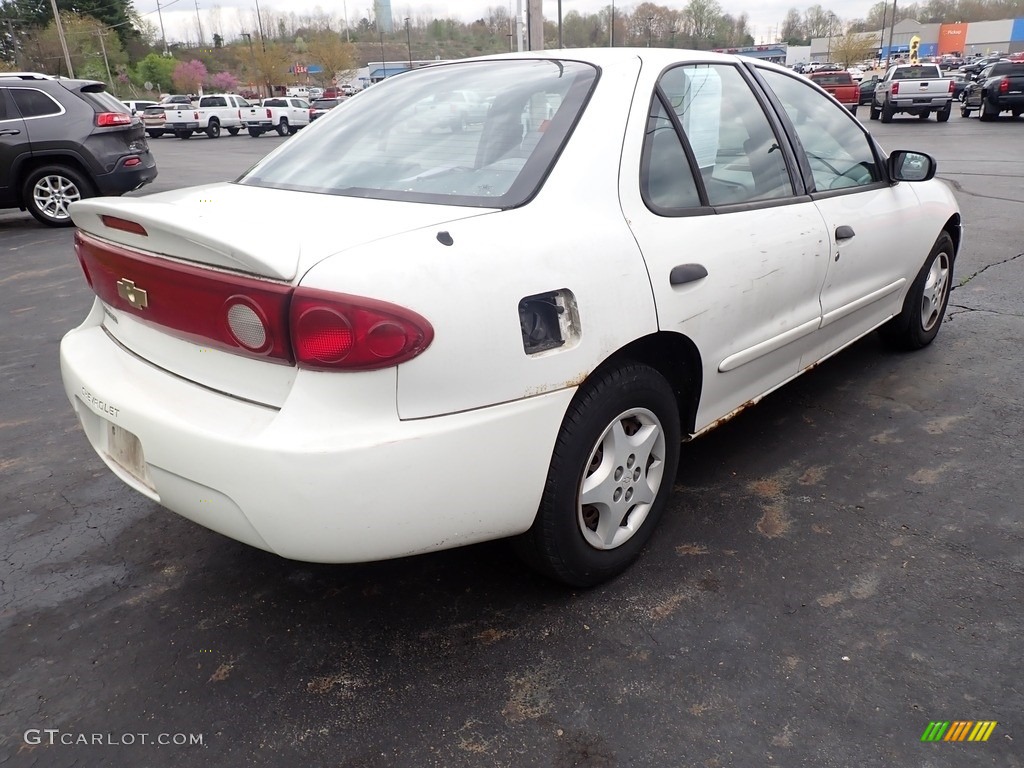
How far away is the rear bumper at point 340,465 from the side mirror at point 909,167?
256 centimetres

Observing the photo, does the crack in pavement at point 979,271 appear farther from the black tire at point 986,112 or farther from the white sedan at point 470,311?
the black tire at point 986,112

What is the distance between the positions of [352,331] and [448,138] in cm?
107

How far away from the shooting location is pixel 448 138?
2.59 metres

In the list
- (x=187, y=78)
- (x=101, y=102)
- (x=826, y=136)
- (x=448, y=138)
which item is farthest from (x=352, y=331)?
(x=187, y=78)

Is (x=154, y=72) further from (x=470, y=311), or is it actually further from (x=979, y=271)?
(x=470, y=311)

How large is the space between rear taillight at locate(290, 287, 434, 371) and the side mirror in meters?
2.91

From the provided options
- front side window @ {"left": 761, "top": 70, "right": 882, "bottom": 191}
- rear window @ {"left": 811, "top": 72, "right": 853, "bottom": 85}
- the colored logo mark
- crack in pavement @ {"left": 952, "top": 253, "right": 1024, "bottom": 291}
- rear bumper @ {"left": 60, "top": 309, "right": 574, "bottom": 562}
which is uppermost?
front side window @ {"left": 761, "top": 70, "right": 882, "bottom": 191}

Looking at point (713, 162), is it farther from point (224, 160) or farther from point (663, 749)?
point (224, 160)

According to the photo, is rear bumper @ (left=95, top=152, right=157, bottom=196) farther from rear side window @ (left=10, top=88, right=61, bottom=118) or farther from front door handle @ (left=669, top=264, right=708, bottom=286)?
front door handle @ (left=669, top=264, right=708, bottom=286)

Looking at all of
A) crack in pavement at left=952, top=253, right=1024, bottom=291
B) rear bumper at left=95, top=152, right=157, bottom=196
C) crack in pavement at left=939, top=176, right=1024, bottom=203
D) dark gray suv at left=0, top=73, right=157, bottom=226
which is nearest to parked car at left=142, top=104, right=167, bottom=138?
dark gray suv at left=0, top=73, right=157, bottom=226

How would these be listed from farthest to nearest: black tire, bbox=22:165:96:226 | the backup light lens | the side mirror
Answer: black tire, bbox=22:165:96:226, the side mirror, the backup light lens

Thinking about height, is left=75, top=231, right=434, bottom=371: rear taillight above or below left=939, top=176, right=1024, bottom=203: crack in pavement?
above

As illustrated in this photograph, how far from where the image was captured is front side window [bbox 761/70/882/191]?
3.30 metres

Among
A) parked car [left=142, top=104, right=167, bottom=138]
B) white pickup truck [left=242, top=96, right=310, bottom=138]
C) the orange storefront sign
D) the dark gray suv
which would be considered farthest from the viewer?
the orange storefront sign
